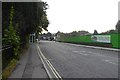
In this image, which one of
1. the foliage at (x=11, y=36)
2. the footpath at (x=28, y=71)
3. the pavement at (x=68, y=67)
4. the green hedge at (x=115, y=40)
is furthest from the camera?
the green hedge at (x=115, y=40)

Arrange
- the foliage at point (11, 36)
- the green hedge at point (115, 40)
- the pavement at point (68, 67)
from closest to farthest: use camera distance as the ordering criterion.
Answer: the pavement at point (68, 67) → the foliage at point (11, 36) → the green hedge at point (115, 40)

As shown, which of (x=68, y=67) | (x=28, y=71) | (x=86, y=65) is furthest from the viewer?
(x=86, y=65)

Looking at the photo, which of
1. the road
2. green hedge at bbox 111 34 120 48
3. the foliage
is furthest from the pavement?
green hedge at bbox 111 34 120 48

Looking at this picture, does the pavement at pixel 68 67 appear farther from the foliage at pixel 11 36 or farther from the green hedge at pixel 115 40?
the green hedge at pixel 115 40

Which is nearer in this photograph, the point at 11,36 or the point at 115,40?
the point at 11,36

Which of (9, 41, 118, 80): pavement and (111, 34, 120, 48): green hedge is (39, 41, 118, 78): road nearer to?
(9, 41, 118, 80): pavement

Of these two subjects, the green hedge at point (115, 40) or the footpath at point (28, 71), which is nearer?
the footpath at point (28, 71)

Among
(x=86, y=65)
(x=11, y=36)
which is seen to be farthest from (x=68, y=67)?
(x=11, y=36)

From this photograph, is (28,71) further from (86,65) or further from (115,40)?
(115,40)

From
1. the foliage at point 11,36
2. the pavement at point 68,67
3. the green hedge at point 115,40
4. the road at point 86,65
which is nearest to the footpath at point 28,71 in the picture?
the pavement at point 68,67

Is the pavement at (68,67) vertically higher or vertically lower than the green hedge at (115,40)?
lower

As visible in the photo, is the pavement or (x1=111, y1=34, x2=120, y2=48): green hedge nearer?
the pavement

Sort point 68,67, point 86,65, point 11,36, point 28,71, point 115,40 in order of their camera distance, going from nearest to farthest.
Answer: point 28,71 → point 68,67 → point 86,65 → point 11,36 → point 115,40

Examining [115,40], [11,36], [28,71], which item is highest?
[11,36]
